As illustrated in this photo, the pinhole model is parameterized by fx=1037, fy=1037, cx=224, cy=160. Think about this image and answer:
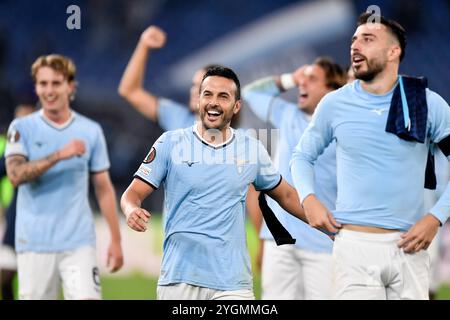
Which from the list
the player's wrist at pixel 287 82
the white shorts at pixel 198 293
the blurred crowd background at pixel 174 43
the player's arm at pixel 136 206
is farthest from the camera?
the blurred crowd background at pixel 174 43

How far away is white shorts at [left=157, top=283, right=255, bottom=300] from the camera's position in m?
5.68

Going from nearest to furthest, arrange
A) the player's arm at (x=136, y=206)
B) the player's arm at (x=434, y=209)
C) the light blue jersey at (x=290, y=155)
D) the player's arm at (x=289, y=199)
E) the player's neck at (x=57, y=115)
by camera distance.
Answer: the player's arm at (x=136, y=206) < the player's arm at (x=434, y=209) < the player's arm at (x=289, y=199) < the light blue jersey at (x=290, y=155) < the player's neck at (x=57, y=115)

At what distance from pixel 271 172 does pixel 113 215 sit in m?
2.34

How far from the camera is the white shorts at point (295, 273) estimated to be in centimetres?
788

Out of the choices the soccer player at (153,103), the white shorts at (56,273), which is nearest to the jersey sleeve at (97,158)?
the white shorts at (56,273)

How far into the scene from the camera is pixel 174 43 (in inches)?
627

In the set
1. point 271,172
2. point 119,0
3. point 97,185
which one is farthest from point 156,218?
point 271,172

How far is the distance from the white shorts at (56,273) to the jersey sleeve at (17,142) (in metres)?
0.76

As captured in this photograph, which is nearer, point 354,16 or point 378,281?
point 378,281

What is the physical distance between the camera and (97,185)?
26.5 feet

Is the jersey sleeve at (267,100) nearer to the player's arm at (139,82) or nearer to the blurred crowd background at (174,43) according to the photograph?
the player's arm at (139,82)
